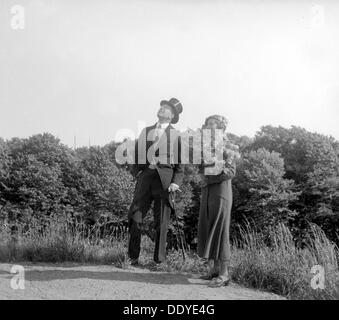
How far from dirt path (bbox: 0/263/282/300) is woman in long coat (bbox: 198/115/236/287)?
27 centimetres

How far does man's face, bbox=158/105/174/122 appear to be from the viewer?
6301 mm

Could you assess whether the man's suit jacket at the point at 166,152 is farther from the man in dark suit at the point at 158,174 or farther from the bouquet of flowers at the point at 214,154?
the bouquet of flowers at the point at 214,154

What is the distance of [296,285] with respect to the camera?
5.40 meters

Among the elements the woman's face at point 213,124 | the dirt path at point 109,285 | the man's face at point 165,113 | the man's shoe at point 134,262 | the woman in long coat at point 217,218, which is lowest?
the dirt path at point 109,285

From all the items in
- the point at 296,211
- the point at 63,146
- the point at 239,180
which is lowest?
the point at 296,211

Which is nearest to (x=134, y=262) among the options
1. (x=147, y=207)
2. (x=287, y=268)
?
(x=147, y=207)

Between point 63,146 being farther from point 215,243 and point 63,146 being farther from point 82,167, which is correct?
point 215,243

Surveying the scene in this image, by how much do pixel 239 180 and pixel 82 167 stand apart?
8.05 metres

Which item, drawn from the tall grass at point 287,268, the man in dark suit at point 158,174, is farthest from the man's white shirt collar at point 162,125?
the tall grass at point 287,268

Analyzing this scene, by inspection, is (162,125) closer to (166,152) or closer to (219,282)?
(166,152)

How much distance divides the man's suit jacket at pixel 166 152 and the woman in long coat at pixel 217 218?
2.23 feet

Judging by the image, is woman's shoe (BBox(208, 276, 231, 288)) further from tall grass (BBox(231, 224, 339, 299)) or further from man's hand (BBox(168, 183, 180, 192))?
man's hand (BBox(168, 183, 180, 192))

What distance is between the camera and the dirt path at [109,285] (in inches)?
190
